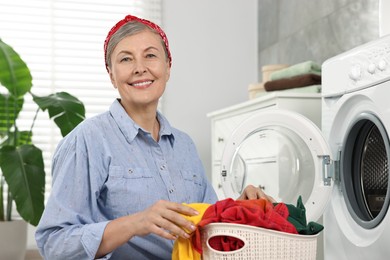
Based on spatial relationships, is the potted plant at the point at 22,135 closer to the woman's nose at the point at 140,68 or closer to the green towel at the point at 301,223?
the woman's nose at the point at 140,68

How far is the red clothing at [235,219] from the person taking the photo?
1.27m

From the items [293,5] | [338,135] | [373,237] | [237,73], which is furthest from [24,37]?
[373,237]

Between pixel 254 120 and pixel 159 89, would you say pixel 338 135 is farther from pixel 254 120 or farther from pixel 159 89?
pixel 159 89

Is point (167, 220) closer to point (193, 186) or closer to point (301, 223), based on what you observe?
point (301, 223)

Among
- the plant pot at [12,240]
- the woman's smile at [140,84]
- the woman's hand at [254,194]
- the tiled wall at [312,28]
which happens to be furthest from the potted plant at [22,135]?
the woman's hand at [254,194]

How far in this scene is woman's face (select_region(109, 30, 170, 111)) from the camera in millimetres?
1631

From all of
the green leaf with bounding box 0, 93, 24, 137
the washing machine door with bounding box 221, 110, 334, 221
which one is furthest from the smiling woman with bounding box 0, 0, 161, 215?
the washing machine door with bounding box 221, 110, 334, 221

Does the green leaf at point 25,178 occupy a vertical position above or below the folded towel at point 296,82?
below

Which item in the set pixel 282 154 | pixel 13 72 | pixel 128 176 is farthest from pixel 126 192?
pixel 13 72

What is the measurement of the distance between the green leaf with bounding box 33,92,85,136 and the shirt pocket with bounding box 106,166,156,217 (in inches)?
85.0

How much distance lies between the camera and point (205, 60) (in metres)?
4.62

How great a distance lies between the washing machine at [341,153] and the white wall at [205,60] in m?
1.80

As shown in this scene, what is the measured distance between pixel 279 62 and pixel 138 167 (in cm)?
282

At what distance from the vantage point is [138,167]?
1.57 metres
